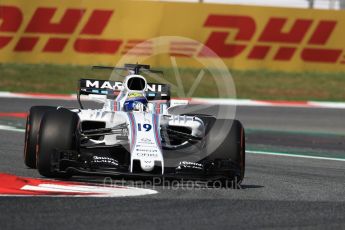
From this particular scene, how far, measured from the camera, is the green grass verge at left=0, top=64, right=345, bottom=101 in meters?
22.8

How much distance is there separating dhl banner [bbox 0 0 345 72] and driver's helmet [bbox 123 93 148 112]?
12.0 meters

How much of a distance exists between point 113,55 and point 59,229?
655 inches

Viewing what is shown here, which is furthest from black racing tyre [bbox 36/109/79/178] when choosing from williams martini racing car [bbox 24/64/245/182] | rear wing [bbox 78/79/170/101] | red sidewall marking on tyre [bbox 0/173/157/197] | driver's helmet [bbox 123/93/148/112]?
rear wing [bbox 78/79/170/101]

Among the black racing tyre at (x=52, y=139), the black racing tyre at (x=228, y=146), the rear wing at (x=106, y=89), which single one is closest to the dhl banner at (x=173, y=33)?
the rear wing at (x=106, y=89)

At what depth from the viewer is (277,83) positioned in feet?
78.4

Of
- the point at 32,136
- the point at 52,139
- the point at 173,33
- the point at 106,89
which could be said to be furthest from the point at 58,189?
the point at 173,33

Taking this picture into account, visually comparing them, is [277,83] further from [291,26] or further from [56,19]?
[56,19]

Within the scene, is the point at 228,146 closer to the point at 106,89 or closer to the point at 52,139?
the point at 52,139

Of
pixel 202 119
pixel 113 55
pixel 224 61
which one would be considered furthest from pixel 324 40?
pixel 202 119

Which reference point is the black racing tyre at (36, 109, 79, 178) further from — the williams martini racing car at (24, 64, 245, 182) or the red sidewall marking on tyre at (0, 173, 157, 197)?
the red sidewall marking on tyre at (0, 173, 157, 197)

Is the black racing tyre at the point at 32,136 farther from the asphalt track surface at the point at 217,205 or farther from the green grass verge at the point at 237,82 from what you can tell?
the green grass verge at the point at 237,82

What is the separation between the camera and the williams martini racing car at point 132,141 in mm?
9117

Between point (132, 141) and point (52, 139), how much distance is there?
785mm

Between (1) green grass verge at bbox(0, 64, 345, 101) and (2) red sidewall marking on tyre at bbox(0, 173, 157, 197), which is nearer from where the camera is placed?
(2) red sidewall marking on tyre at bbox(0, 173, 157, 197)
